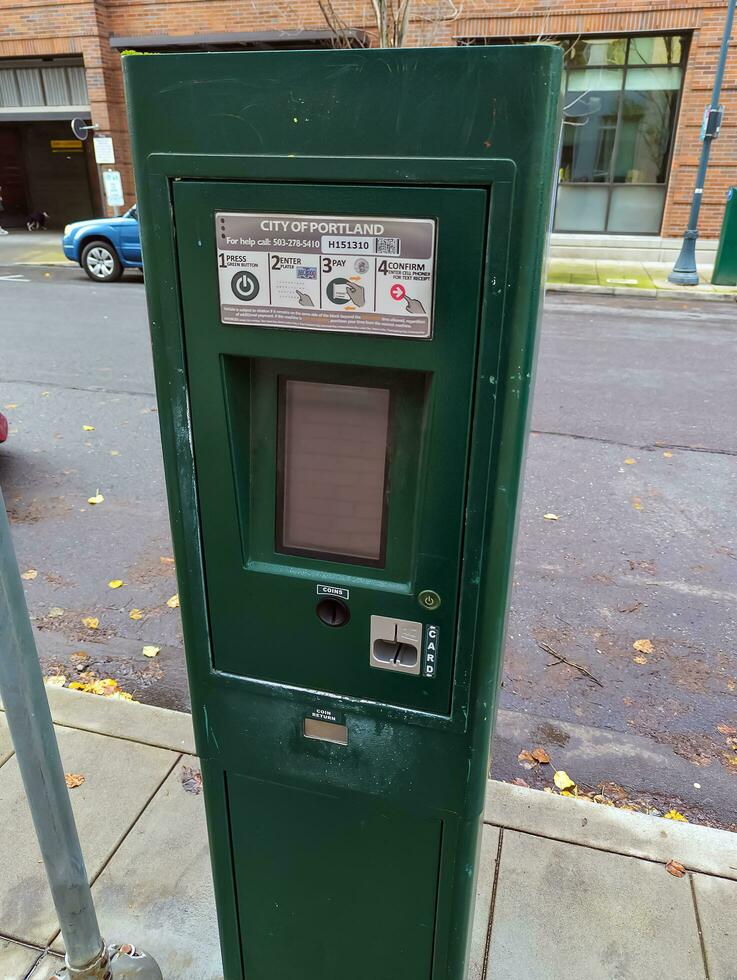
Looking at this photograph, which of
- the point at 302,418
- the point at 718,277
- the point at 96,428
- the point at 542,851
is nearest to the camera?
the point at 302,418

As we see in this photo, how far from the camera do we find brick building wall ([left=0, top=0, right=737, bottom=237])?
543 inches

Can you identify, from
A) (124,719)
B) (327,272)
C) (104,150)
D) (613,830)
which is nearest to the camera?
(327,272)

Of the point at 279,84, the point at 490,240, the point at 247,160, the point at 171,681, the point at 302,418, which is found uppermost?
the point at 279,84

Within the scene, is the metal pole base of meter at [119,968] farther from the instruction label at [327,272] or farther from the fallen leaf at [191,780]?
the instruction label at [327,272]

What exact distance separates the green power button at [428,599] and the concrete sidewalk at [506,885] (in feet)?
4.43

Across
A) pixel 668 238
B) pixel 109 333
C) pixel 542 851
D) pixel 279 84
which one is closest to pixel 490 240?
pixel 279 84

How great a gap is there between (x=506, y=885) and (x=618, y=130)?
1562cm

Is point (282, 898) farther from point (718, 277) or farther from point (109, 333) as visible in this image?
point (718, 277)

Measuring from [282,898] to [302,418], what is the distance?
3.79ft

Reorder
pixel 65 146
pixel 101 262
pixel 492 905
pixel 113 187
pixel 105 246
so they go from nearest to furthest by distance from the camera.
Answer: pixel 492 905 → pixel 105 246 → pixel 101 262 → pixel 113 187 → pixel 65 146

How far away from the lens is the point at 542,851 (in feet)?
8.03

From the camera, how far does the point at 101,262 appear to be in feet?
43.0

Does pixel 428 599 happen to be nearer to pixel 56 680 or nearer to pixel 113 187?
pixel 56 680

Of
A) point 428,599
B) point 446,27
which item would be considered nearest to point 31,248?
point 446,27
